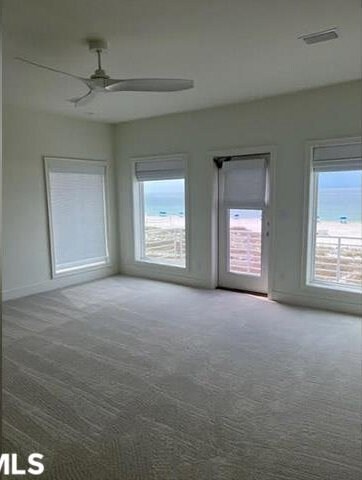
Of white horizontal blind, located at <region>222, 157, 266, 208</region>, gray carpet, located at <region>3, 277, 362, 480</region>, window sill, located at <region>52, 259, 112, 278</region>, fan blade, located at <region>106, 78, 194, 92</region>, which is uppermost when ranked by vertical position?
fan blade, located at <region>106, 78, 194, 92</region>

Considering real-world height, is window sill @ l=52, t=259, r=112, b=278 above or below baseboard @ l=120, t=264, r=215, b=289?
above

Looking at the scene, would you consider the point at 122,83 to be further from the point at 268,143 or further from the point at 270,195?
the point at 270,195

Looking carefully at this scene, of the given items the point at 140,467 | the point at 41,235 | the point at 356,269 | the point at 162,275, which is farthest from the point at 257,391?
the point at 41,235

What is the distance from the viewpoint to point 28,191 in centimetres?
513

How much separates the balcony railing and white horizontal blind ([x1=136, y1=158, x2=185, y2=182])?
2308 millimetres

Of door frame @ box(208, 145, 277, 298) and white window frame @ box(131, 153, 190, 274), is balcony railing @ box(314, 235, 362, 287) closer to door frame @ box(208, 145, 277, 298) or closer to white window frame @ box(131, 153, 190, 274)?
door frame @ box(208, 145, 277, 298)

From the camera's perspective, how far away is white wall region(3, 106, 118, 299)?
490cm

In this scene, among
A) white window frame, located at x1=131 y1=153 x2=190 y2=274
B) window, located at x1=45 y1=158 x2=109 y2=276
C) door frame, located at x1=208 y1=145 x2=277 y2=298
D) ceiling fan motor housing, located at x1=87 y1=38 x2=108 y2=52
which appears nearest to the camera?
ceiling fan motor housing, located at x1=87 y1=38 x2=108 y2=52

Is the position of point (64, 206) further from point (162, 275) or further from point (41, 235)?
point (162, 275)

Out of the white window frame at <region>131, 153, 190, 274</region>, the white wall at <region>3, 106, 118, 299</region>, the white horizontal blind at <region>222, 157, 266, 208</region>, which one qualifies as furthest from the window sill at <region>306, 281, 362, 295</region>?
the white wall at <region>3, 106, 118, 299</region>

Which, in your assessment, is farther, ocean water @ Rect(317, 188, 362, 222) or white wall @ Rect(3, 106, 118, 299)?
white wall @ Rect(3, 106, 118, 299)

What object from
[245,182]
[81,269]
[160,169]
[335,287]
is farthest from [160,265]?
[335,287]

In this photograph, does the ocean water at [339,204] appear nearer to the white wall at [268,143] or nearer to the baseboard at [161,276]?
the white wall at [268,143]

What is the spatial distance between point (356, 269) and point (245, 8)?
10.7 ft
